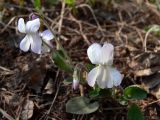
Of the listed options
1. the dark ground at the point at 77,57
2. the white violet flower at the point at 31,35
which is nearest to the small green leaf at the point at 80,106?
the dark ground at the point at 77,57

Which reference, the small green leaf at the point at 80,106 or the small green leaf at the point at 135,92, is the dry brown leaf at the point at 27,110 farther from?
the small green leaf at the point at 135,92

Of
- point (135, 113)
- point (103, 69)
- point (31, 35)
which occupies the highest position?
point (31, 35)

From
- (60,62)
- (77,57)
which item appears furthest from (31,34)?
(77,57)

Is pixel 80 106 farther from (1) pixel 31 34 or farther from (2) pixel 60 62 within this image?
(1) pixel 31 34

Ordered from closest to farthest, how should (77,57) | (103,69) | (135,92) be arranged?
1. (103,69)
2. (135,92)
3. (77,57)

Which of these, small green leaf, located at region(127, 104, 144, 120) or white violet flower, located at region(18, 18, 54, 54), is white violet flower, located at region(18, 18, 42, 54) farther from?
small green leaf, located at region(127, 104, 144, 120)

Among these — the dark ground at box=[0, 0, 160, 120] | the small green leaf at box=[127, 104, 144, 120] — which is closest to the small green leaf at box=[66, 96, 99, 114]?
the dark ground at box=[0, 0, 160, 120]
